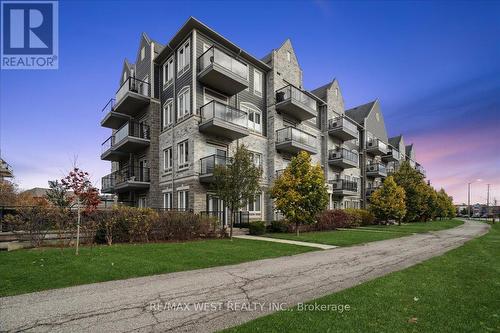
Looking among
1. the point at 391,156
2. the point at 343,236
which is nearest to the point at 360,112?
the point at 391,156

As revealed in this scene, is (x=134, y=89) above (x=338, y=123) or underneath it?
above

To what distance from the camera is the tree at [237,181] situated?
51.3ft

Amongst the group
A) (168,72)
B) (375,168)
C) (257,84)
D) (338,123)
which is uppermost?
(168,72)

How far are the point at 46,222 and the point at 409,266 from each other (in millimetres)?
14088

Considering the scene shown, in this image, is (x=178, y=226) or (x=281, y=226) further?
(x=281, y=226)

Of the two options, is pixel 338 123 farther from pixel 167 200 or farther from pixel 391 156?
pixel 167 200

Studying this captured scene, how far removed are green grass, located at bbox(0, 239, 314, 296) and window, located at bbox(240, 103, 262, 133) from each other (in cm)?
1371

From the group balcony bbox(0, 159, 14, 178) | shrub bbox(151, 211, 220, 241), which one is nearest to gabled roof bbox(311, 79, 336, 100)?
shrub bbox(151, 211, 220, 241)

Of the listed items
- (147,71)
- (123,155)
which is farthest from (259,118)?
(123,155)

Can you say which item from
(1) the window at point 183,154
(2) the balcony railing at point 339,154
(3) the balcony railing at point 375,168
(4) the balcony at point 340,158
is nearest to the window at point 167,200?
(1) the window at point 183,154

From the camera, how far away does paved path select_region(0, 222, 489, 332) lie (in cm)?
477

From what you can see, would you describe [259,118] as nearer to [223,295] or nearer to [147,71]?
[147,71]

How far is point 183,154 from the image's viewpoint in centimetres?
2091

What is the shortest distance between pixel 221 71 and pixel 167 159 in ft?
27.3
